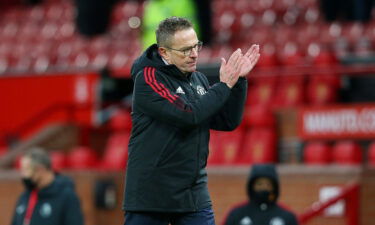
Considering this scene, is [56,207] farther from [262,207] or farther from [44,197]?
[262,207]

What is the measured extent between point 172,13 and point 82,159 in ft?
9.37

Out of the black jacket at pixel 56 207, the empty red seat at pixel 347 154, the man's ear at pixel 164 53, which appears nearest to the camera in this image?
the man's ear at pixel 164 53

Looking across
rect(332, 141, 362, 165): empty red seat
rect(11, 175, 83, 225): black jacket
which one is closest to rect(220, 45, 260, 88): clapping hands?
rect(11, 175, 83, 225): black jacket

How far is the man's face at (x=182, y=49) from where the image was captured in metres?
5.30

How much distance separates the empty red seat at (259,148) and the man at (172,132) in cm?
665

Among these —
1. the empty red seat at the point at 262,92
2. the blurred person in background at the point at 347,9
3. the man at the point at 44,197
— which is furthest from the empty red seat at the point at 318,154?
the blurred person in background at the point at 347,9

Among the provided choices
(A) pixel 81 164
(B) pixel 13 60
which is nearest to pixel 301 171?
(A) pixel 81 164

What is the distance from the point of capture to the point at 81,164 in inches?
509

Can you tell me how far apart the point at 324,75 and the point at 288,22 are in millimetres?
4185

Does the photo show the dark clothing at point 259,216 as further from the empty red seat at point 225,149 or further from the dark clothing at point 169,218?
the empty red seat at point 225,149

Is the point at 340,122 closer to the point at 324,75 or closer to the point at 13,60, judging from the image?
the point at 324,75

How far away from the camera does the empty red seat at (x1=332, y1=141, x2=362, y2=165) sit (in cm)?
1127

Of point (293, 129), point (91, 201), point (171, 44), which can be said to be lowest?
point (91, 201)

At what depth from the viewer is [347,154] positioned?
36.9 feet
